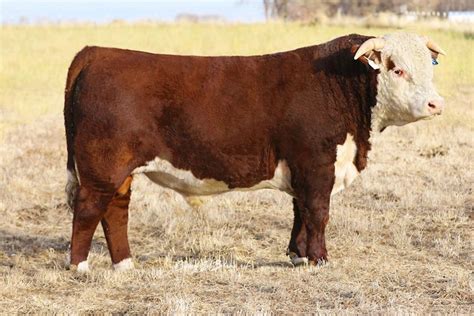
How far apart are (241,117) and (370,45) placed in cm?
111

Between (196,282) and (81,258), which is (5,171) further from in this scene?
(196,282)

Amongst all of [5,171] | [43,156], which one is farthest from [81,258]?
[43,156]

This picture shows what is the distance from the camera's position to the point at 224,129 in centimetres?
683

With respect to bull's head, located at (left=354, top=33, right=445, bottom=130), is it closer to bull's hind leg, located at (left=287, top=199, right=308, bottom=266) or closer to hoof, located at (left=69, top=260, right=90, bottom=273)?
bull's hind leg, located at (left=287, top=199, right=308, bottom=266)

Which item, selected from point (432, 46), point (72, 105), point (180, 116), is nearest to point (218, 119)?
point (180, 116)

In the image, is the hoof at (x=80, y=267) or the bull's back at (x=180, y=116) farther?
the hoof at (x=80, y=267)

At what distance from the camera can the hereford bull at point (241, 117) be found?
6.74m

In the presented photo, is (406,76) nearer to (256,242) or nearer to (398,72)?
(398,72)

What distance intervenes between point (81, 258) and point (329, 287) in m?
2.06

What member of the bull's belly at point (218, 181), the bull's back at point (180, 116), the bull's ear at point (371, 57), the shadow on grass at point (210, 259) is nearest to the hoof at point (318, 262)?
the shadow on grass at point (210, 259)

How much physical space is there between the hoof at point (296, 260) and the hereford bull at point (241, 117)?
0.07 meters

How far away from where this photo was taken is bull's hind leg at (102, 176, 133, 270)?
720 cm

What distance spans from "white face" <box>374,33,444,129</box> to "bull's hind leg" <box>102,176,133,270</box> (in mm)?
2216

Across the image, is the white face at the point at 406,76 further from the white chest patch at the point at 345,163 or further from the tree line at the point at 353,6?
the tree line at the point at 353,6
